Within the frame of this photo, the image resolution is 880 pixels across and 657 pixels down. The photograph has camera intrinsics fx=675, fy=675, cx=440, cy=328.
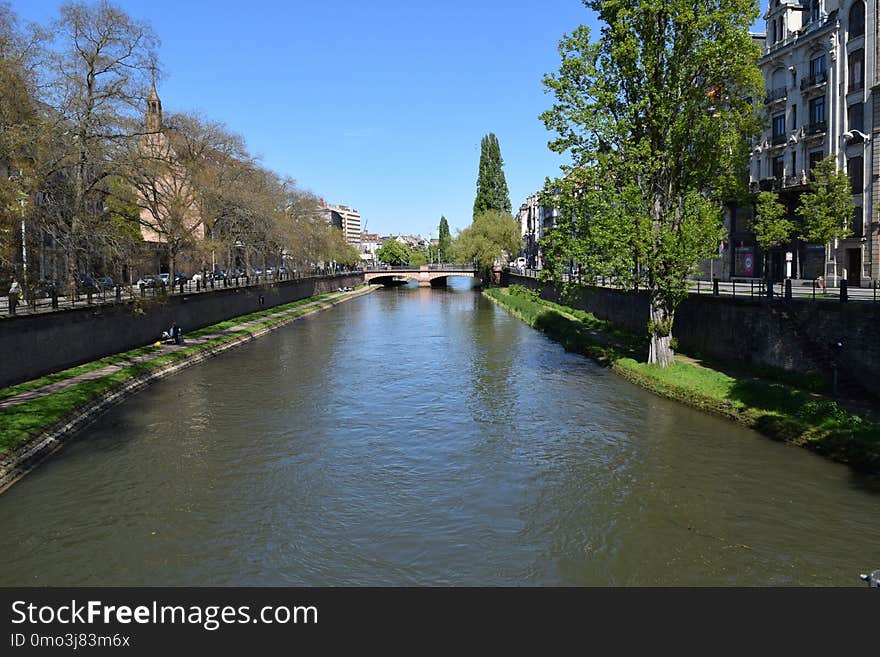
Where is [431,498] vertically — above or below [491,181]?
below

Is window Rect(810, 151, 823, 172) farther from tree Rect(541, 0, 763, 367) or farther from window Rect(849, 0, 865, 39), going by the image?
tree Rect(541, 0, 763, 367)

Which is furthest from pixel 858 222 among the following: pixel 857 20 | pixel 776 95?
pixel 776 95

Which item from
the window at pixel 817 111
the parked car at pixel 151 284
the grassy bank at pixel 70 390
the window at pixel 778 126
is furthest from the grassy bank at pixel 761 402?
the parked car at pixel 151 284

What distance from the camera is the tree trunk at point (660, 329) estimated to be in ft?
112

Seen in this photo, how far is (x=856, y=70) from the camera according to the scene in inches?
1807

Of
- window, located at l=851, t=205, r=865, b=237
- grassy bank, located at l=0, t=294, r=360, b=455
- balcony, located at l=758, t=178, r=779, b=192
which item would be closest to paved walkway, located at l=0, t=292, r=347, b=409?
grassy bank, located at l=0, t=294, r=360, b=455

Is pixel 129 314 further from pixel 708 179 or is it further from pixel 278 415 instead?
pixel 708 179

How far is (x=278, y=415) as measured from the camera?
94.9 feet

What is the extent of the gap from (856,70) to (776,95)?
1010 cm

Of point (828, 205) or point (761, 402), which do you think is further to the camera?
point (828, 205)

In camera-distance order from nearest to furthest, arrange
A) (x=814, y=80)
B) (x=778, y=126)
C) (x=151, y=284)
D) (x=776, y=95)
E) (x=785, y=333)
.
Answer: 1. (x=785, y=333)
2. (x=151, y=284)
3. (x=814, y=80)
4. (x=776, y=95)
5. (x=778, y=126)

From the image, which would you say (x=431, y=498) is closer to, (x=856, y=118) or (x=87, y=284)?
(x=87, y=284)
